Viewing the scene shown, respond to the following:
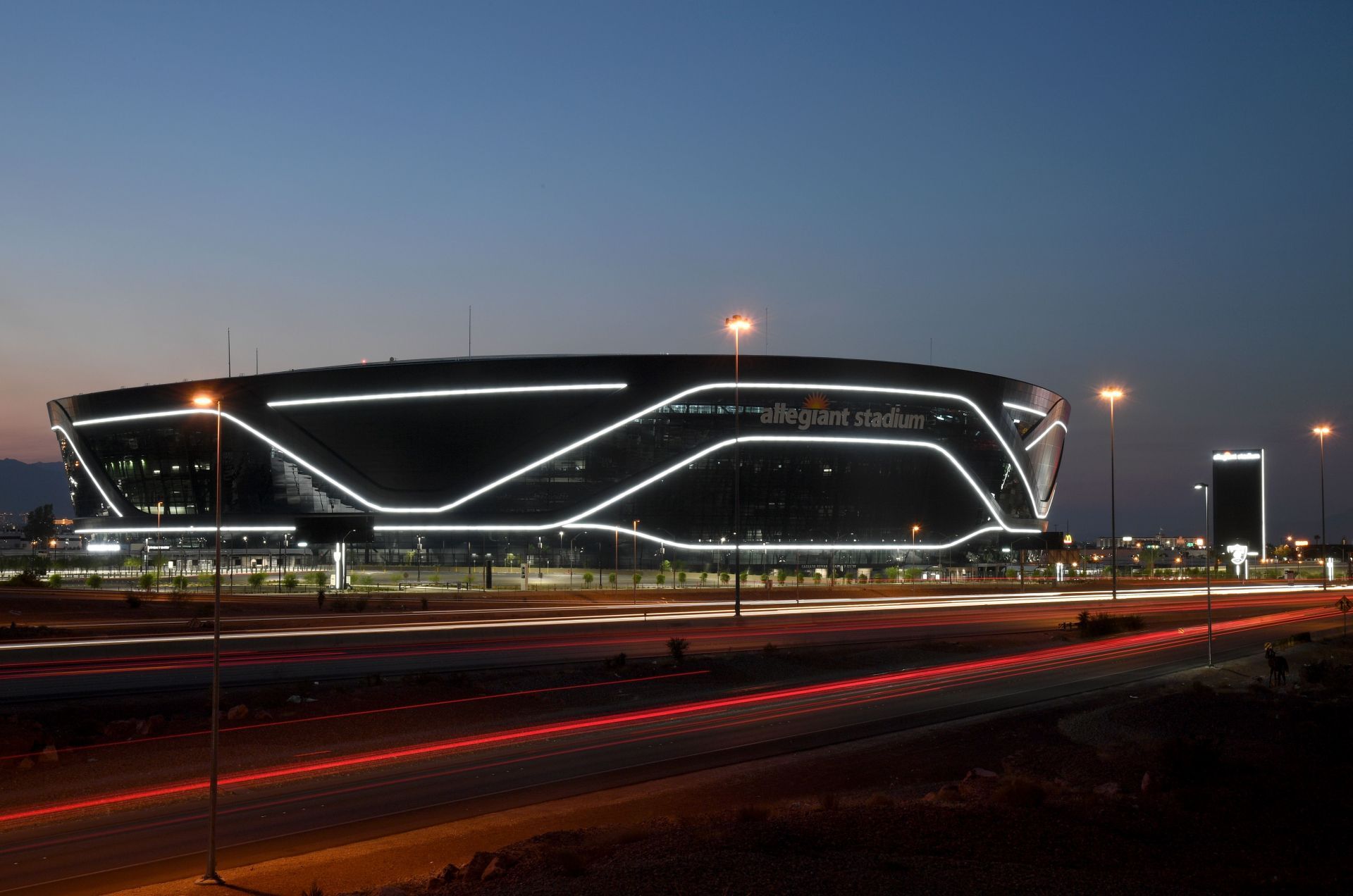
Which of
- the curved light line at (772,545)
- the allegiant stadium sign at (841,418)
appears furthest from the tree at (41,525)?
the allegiant stadium sign at (841,418)

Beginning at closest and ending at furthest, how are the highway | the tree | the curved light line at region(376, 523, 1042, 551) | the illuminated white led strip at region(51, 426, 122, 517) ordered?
the highway → the curved light line at region(376, 523, 1042, 551) → the illuminated white led strip at region(51, 426, 122, 517) → the tree

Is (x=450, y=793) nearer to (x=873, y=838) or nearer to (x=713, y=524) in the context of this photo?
(x=873, y=838)

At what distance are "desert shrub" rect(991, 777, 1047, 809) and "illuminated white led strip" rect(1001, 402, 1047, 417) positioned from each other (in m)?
93.2

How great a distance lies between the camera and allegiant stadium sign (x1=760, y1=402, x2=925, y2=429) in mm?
91250

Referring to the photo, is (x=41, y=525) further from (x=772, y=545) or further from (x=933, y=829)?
(x=933, y=829)

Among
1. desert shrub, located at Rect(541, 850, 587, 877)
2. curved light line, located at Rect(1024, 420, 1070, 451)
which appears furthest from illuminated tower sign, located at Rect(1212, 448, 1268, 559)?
desert shrub, located at Rect(541, 850, 587, 877)

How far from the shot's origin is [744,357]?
92125 mm

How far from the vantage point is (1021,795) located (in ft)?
46.6

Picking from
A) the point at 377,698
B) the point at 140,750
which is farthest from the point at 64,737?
the point at 377,698

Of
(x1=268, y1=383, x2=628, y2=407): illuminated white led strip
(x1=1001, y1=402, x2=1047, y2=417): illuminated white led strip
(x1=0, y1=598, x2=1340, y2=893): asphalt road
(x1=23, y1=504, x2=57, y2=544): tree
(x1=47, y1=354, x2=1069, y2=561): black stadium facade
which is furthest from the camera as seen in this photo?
(x1=23, y1=504, x2=57, y2=544): tree

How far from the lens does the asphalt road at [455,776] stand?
13086 millimetres

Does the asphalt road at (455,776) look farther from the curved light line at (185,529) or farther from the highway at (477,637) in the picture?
the curved light line at (185,529)

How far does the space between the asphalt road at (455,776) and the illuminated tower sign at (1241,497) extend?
77.3 m

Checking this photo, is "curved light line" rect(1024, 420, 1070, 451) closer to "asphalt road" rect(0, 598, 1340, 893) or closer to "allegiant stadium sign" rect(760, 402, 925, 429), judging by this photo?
"allegiant stadium sign" rect(760, 402, 925, 429)
